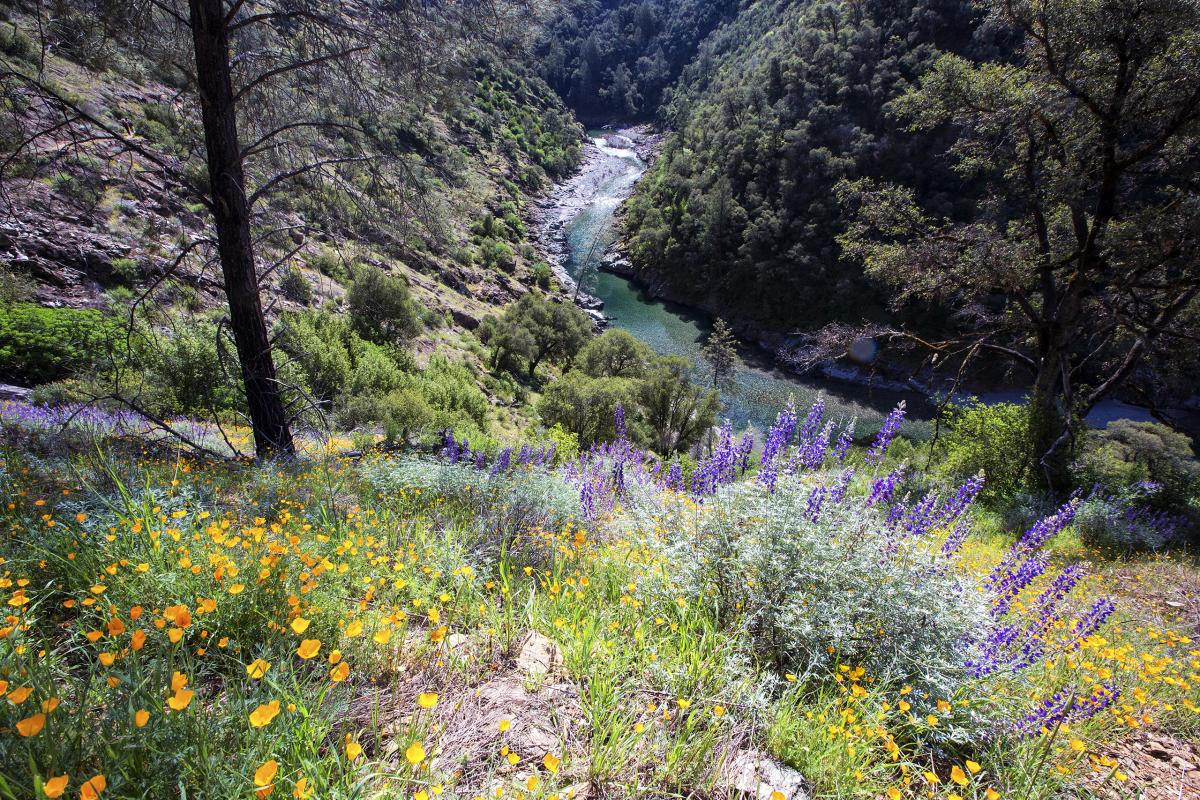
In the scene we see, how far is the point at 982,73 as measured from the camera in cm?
890

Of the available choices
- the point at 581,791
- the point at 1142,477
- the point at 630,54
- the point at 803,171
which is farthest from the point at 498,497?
the point at 630,54

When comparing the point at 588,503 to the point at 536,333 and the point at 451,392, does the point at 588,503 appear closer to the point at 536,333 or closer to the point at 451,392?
the point at 451,392

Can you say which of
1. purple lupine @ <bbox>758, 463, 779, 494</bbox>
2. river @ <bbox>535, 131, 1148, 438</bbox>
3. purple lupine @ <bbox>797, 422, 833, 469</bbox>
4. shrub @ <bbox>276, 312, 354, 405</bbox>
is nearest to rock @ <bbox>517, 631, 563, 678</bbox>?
purple lupine @ <bbox>758, 463, 779, 494</bbox>

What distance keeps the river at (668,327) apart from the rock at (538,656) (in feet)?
44.0

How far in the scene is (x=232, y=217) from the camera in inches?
173

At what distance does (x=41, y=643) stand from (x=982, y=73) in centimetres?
1364

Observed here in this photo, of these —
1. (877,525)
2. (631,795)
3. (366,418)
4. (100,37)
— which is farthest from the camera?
(366,418)

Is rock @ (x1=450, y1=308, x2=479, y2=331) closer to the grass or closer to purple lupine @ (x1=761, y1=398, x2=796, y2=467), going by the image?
the grass

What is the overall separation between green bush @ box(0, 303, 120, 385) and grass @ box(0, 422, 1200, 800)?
13617 mm

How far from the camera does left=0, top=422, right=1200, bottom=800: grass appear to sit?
130 cm

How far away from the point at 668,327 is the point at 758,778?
47.2 m

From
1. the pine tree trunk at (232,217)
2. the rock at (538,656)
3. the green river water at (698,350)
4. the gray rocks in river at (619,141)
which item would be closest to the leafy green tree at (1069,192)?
the green river water at (698,350)

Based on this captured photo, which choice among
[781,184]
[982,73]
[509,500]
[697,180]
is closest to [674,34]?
[697,180]

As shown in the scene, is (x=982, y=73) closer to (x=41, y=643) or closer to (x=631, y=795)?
(x=631, y=795)
